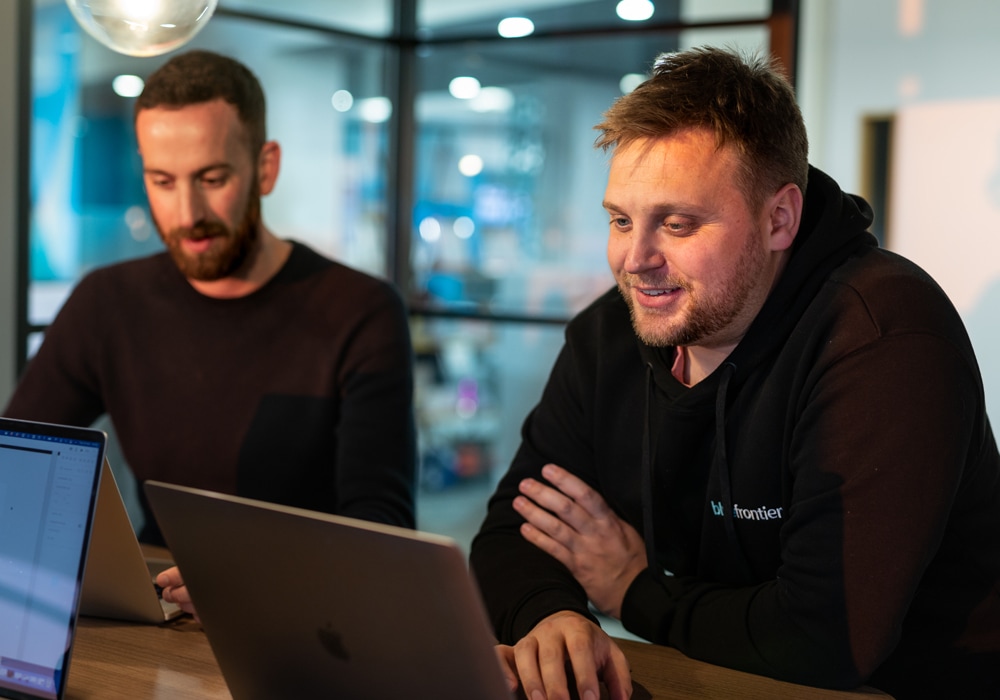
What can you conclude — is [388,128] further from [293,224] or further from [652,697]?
[652,697]

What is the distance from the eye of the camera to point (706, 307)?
5.14ft

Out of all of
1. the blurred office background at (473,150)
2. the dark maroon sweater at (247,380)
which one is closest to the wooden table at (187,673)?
the dark maroon sweater at (247,380)

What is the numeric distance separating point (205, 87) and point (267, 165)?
21 cm

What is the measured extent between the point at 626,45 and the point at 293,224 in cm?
150

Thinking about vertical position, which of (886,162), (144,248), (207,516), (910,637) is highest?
(886,162)

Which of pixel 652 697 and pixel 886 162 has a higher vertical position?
pixel 886 162

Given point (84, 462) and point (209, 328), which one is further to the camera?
point (209, 328)

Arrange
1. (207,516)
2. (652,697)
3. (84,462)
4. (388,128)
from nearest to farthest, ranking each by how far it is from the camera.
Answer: (207,516)
(84,462)
(652,697)
(388,128)

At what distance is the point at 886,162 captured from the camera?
3504 mm

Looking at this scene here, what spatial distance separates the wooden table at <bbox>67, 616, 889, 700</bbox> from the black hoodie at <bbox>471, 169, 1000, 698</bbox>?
3cm

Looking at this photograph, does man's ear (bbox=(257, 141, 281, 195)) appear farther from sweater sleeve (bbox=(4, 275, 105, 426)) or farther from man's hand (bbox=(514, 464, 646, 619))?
man's hand (bbox=(514, 464, 646, 619))

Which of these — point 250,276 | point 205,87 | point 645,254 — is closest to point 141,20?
point 205,87

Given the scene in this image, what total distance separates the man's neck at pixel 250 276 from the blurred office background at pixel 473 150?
3.77 feet

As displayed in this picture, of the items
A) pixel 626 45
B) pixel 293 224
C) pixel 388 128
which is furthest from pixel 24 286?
pixel 626 45
